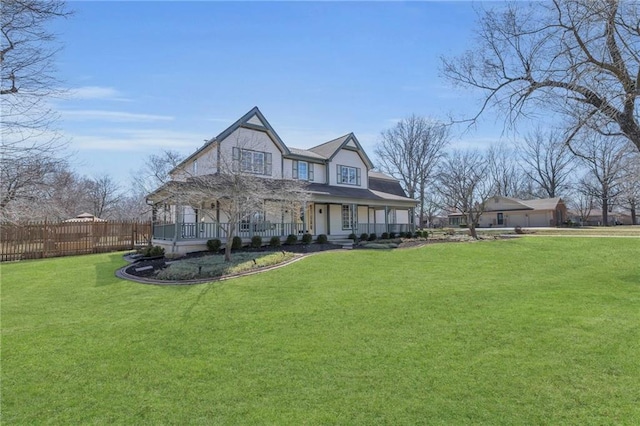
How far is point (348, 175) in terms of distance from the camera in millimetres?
27047

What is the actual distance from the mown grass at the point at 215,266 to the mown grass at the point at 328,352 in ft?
4.65

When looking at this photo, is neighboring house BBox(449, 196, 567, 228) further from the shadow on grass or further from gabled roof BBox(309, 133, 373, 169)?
the shadow on grass

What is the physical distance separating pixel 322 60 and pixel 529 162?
59.0m

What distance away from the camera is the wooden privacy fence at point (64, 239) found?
18359 mm

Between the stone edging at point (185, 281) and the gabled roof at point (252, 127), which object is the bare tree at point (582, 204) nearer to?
the gabled roof at point (252, 127)

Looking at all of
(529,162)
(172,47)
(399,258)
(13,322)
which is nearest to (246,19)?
(172,47)

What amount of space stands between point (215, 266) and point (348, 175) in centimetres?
1655

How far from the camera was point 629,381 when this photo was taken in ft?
14.4

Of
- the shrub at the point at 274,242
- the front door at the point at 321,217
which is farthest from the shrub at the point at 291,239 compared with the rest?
the front door at the point at 321,217

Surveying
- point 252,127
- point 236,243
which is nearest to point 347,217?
point 252,127

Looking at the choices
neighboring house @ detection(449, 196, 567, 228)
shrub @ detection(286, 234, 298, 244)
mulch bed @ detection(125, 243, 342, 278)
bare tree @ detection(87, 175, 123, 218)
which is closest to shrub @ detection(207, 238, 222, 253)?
mulch bed @ detection(125, 243, 342, 278)

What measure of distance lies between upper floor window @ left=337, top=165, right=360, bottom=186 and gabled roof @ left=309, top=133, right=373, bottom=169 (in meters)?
1.24

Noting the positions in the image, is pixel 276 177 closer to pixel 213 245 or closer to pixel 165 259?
pixel 213 245

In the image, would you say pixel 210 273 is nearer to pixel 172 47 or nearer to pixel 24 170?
pixel 24 170
